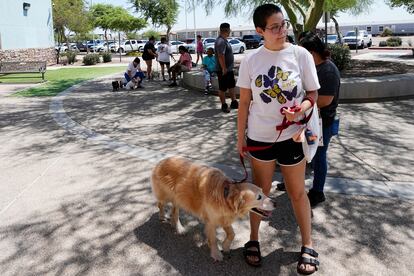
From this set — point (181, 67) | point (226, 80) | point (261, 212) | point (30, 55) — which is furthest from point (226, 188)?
point (30, 55)

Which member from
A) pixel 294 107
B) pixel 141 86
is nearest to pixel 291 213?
pixel 294 107

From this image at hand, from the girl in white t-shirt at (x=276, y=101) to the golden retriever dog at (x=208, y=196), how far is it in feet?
0.76

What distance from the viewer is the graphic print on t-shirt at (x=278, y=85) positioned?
9.26 feet

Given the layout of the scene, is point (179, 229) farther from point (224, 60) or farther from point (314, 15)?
point (314, 15)

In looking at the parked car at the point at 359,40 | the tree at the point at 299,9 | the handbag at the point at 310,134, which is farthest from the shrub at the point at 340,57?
the parked car at the point at 359,40

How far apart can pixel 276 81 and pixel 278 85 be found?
3 cm

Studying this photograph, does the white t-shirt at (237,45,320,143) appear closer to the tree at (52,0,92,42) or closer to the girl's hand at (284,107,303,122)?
the girl's hand at (284,107,303,122)

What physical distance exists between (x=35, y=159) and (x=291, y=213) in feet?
13.3

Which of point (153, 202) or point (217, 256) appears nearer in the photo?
point (217, 256)

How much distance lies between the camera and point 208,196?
10.5 feet

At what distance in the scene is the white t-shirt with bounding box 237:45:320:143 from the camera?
283 cm

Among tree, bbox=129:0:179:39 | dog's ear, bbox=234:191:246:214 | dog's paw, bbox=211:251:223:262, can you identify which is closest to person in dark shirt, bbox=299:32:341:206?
dog's ear, bbox=234:191:246:214

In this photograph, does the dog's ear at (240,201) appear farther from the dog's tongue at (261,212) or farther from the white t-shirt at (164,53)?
the white t-shirt at (164,53)

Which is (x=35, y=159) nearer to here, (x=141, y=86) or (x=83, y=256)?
(x=83, y=256)
